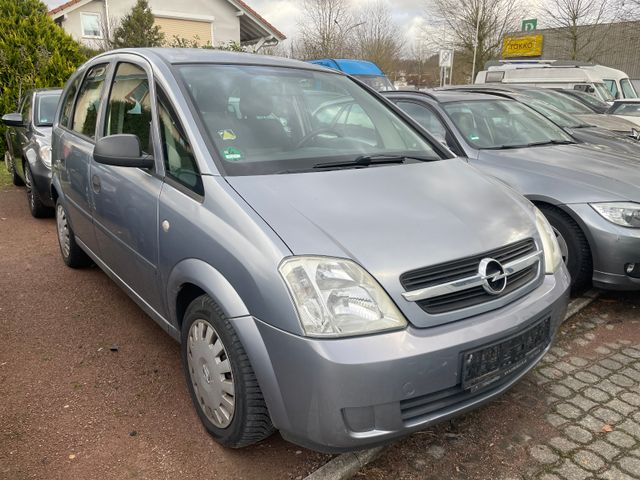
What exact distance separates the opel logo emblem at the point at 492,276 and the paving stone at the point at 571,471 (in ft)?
2.80

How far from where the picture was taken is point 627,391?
113 inches

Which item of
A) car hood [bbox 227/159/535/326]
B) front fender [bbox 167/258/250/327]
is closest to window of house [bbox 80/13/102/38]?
Answer: front fender [bbox 167/258/250/327]

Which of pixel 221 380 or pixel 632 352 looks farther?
pixel 632 352

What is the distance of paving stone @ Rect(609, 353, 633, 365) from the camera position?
319 cm

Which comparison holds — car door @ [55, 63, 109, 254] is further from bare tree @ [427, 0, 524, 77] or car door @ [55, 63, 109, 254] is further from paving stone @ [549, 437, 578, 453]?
bare tree @ [427, 0, 524, 77]

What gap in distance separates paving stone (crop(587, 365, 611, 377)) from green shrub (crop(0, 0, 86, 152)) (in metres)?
11.1

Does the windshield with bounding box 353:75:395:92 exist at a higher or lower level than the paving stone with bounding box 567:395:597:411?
higher

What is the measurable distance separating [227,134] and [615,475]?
2.35 metres

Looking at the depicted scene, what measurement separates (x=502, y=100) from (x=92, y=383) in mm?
4761

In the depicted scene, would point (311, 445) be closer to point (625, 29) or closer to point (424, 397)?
point (424, 397)

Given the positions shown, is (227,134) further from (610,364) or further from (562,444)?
(610,364)

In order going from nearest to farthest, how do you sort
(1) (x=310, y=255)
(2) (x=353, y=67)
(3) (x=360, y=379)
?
(3) (x=360, y=379) < (1) (x=310, y=255) < (2) (x=353, y=67)

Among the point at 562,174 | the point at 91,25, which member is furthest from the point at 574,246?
the point at 91,25

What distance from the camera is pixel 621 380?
2.98 meters
